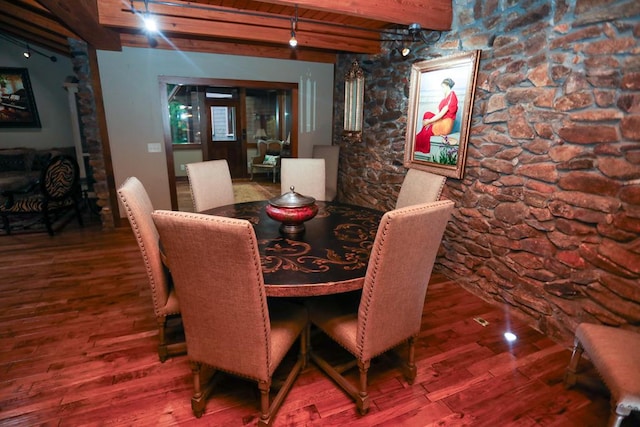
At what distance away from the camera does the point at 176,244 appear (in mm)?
1201

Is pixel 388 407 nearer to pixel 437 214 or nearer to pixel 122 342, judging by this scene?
pixel 437 214

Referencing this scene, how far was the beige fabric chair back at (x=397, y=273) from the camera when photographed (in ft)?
4.24

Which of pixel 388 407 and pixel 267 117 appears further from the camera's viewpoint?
pixel 267 117

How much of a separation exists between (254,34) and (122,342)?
9.79 feet

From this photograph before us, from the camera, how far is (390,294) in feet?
4.73

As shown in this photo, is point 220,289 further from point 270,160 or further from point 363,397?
point 270,160

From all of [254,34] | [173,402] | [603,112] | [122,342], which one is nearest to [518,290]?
[603,112]

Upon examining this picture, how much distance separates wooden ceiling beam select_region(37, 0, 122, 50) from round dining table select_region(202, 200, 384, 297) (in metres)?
1.86

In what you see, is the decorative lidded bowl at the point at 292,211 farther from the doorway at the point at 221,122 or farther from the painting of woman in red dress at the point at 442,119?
the doorway at the point at 221,122

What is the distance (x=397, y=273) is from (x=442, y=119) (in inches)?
80.6

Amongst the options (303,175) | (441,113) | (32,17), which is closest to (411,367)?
(303,175)

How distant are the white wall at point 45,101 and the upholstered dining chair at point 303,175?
5.33m

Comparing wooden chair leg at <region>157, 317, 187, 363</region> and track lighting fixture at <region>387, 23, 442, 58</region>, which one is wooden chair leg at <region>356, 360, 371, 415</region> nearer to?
wooden chair leg at <region>157, 317, 187, 363</region>

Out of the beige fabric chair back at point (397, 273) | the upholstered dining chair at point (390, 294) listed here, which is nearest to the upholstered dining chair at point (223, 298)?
the upholstered dining chair at point (390, 294)
